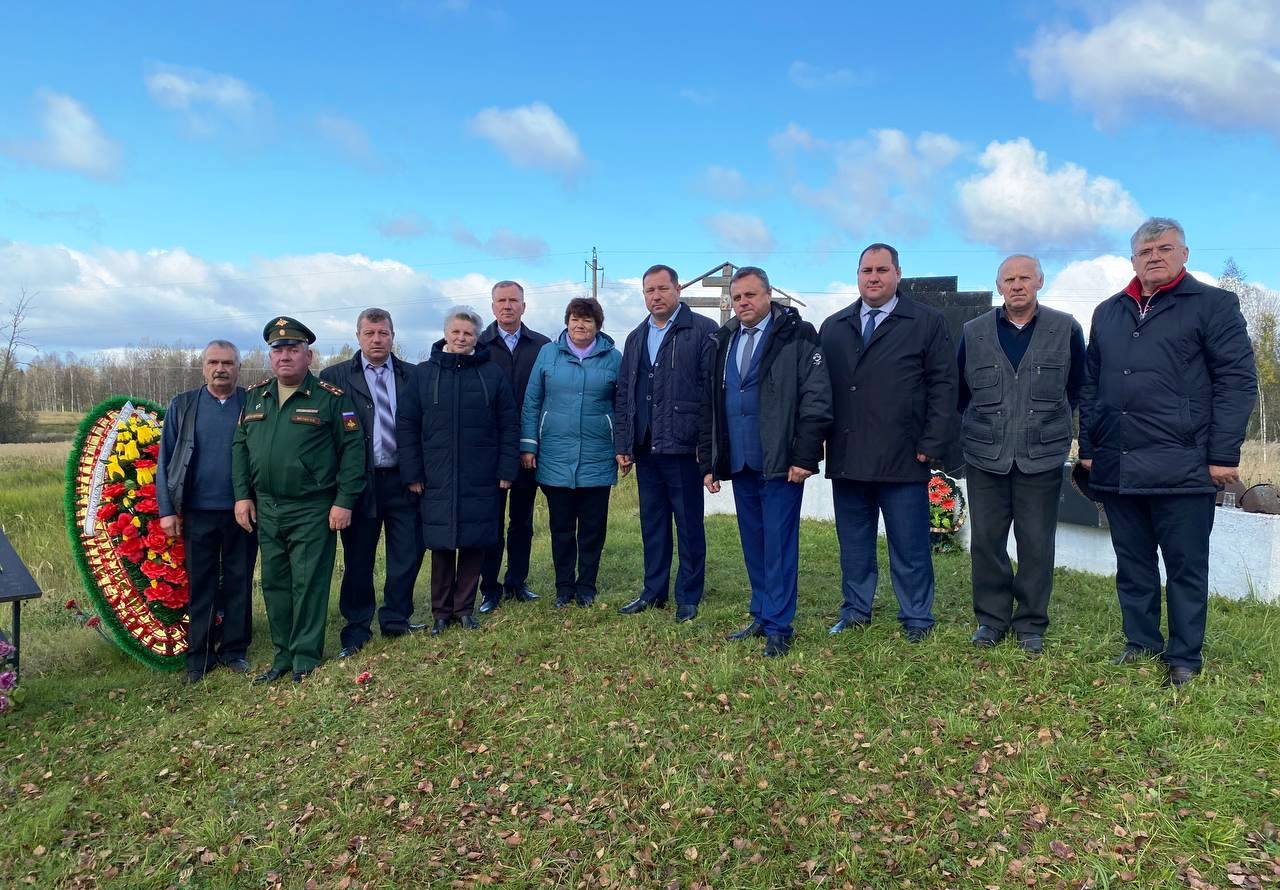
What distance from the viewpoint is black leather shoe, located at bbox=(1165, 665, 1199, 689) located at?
160 inches

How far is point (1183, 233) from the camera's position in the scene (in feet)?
13.2

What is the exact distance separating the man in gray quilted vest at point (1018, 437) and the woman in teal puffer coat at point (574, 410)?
2.38 m

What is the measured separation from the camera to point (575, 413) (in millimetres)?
5645

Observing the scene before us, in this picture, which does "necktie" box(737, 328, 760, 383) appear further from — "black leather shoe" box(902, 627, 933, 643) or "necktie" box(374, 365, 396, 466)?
"necktie" box(374, 365, 396, 466)

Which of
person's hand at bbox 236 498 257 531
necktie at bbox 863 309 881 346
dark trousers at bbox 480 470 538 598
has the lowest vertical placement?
dark trousers at bbox 480 470 538 598

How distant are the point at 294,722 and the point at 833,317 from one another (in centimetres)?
405

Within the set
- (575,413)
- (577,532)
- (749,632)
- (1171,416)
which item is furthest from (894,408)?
(577,532)

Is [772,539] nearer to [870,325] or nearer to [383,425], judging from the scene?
[870,325]

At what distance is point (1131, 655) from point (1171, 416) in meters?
1.34

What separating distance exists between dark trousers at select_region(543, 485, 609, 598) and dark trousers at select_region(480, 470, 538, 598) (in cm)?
21

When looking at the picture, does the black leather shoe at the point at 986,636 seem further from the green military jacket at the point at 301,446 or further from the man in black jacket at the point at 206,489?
the man in black jacket at the point at 206,489

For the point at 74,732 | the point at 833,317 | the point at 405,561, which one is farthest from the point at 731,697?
the point at 74,732

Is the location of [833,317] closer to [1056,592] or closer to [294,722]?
[1056,592]

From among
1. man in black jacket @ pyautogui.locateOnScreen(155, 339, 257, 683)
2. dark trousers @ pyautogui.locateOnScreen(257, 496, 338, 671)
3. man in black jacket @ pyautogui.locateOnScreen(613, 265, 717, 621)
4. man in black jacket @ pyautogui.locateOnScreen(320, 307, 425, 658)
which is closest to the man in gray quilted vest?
man in black jacket @ pyautogui.locateOnScreen(613, 265, 717, 621)
